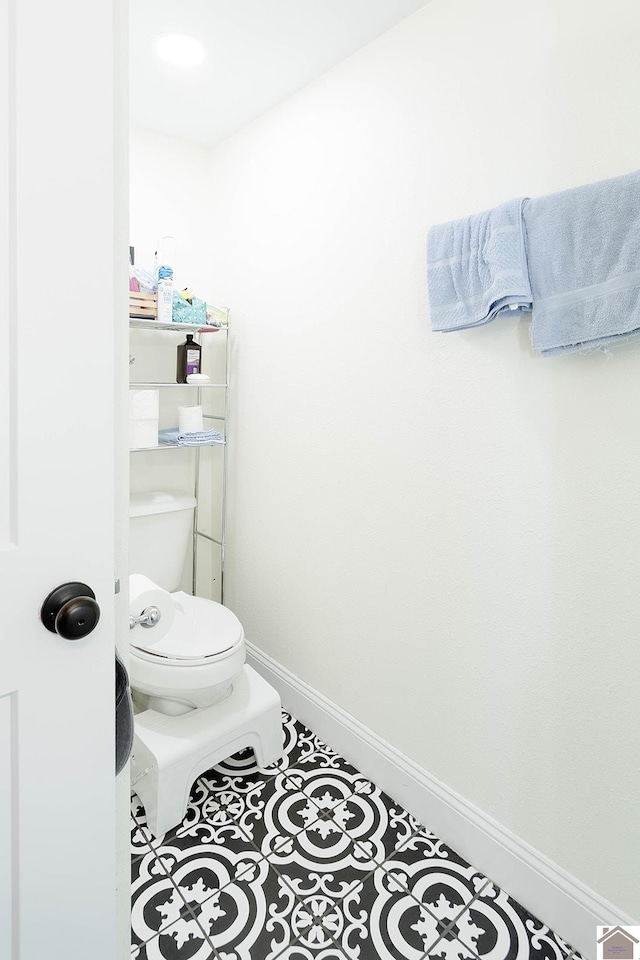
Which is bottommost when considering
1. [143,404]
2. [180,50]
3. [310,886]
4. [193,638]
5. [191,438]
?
[310,886]

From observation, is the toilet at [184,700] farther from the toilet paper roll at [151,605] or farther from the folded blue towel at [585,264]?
the folded blue towel at [585,264]

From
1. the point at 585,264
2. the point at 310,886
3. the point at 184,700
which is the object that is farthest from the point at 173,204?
the point at 310,886

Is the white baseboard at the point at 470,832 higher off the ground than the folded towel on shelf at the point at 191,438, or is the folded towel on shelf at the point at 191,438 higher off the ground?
the folded towel on shelf at the point at 191,438

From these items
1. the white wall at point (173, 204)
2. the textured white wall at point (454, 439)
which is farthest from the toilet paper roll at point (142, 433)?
the white wall at point (173, 204)

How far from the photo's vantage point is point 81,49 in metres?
0.71

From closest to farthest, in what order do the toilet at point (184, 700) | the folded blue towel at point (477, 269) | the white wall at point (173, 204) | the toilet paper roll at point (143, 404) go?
1. the folded blue towel at point (477, 269)
2. the toilet at point (184, 700)
3. the toilet paper roll at point (143, 404)
4. the white wall at point (173, 204)

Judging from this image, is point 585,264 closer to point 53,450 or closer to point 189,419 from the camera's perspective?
point 53,450

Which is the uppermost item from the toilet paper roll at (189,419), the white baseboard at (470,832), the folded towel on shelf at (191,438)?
the toilet paper roll at (189,419)

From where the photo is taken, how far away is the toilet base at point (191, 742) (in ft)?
5.52

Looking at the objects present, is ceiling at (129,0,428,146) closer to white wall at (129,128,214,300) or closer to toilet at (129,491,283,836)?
white wall at (129,128,214,300)

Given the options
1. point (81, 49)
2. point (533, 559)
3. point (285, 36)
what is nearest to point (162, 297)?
point (285, 36)

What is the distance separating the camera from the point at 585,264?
1189 mm

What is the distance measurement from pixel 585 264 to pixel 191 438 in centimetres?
150

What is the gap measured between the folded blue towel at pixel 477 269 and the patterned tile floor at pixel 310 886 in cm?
144
